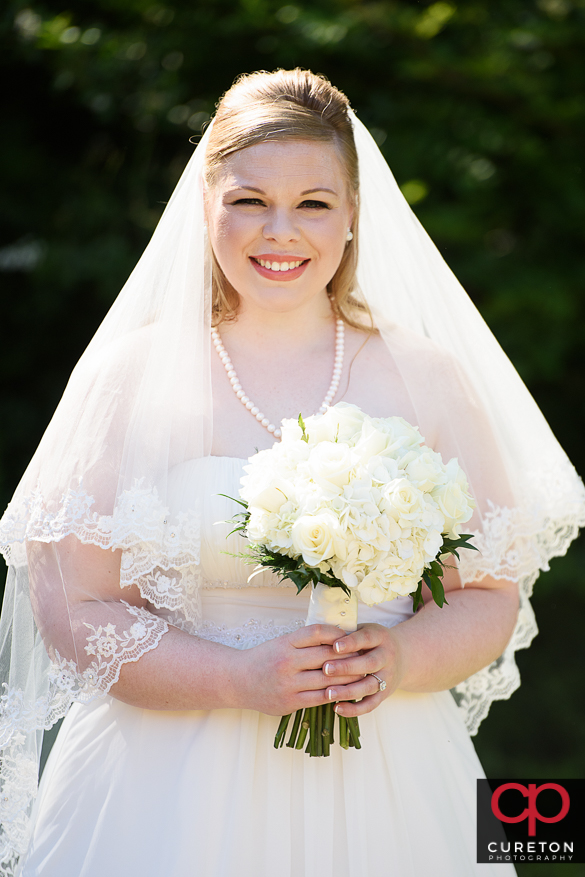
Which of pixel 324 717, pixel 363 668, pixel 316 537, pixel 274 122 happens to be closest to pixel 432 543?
pixel 316 537

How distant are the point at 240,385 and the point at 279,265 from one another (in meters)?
0.34

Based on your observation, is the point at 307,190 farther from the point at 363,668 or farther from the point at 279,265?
the point at 363,668

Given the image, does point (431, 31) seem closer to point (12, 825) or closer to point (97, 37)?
point (97, 37)

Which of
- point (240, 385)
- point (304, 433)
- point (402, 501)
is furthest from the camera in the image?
point (240, 385)

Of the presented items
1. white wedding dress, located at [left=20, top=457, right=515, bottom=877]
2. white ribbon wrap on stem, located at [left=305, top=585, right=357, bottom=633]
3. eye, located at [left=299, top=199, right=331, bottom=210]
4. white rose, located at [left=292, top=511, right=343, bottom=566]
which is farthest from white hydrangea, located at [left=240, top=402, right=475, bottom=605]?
eye, located at [left=299, top=199, right=331, bottom=210]

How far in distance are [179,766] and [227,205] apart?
55.9 inches

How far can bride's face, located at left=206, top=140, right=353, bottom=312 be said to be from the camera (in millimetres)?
2227

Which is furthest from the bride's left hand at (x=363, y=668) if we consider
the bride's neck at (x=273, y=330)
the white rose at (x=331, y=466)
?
the bride's neck at (x=273, y=330)

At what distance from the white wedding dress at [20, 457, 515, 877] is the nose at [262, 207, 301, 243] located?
1.92 ft

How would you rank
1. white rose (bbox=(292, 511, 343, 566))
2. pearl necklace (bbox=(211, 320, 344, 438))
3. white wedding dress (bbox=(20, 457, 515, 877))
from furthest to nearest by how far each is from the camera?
pearl necklace (bbox=(211, 320, 344, 438)) < white wedding dress (bbox=(20, 457, 515, 877)) < white rose (bbox=(292, 511, 343, 566))

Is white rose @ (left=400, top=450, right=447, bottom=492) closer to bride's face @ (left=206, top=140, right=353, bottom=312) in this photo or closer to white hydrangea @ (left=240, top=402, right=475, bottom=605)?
white hydrangea @ (left=240, top=402, right=475, bottom=605)

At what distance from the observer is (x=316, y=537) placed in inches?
69.1

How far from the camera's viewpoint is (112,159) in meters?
5.06

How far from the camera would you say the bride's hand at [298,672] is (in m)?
1.94
